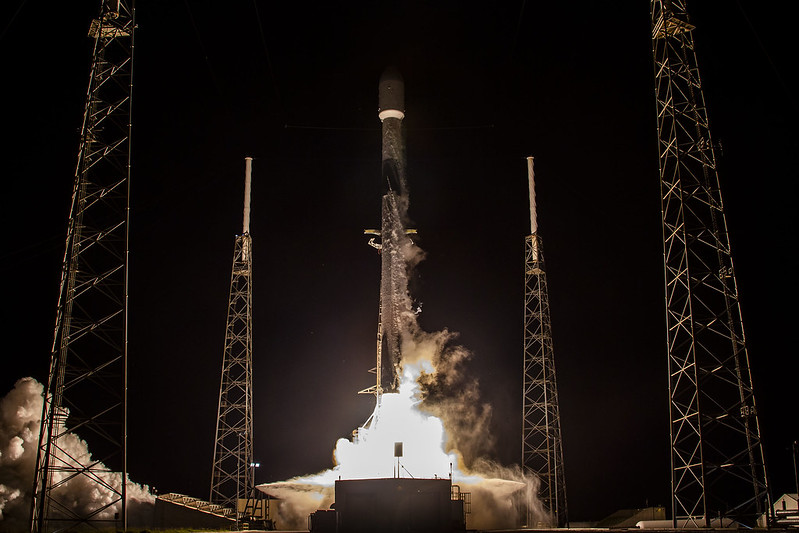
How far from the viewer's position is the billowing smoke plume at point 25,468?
117ft

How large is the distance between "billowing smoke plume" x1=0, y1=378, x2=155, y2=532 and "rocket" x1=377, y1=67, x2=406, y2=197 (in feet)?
60.0

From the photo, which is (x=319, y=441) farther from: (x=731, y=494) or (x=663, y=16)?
(x=663, y=16)

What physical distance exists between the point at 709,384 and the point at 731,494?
8.13m

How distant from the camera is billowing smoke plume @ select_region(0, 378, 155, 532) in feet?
117

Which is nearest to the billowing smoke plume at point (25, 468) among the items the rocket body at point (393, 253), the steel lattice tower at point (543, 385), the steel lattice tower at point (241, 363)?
the steel lattice tower at point (241, 363)

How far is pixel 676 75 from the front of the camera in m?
30.1

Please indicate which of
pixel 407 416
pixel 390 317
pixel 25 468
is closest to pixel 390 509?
pixel 407 416

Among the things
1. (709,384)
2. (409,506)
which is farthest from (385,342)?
(709,384)

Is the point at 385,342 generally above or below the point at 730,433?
above

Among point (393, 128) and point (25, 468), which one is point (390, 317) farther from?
point (25, 468)

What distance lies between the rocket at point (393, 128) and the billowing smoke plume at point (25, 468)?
18288 mm

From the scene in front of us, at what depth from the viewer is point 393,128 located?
37812 millimetres

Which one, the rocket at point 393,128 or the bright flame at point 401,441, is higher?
the rocket at point 393,128

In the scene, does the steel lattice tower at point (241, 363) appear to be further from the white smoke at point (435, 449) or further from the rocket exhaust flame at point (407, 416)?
the rocket exhaust flame at point (407, 416)
